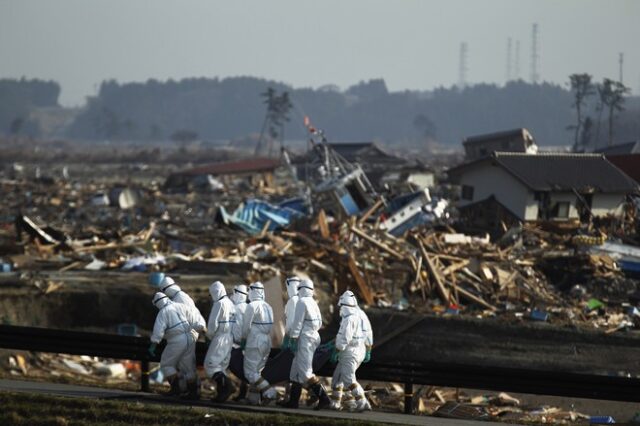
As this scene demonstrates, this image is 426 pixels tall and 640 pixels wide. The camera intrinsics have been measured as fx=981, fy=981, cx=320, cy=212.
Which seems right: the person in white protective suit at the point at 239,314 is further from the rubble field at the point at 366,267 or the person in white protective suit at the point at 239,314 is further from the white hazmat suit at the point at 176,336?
the rubble field at the point at 366,267

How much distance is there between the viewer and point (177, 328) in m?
11.7

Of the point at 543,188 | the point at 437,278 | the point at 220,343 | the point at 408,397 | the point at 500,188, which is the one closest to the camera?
the point at 220,343

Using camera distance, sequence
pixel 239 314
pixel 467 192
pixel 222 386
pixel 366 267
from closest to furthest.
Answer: pixel 222 386 → pixel 239 314 → pixel 366 267 → pixel 467 192

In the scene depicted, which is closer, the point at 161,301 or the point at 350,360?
the point at 350,360

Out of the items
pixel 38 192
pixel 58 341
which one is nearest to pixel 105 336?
pixel 58 341

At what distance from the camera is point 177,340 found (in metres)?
11.7

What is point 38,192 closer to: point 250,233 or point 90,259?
point 250,233

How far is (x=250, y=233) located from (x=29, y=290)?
1104 cm

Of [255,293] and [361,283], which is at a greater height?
[255,293]

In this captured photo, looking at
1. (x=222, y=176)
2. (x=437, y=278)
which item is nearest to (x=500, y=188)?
(x=437, y=278)

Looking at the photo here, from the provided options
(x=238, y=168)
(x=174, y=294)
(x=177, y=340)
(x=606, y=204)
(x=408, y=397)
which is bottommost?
(x=408, y=397)

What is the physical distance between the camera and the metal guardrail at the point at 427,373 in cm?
1134

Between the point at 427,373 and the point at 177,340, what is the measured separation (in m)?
3.05

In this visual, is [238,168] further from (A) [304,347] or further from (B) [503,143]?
(A) [304,347]
